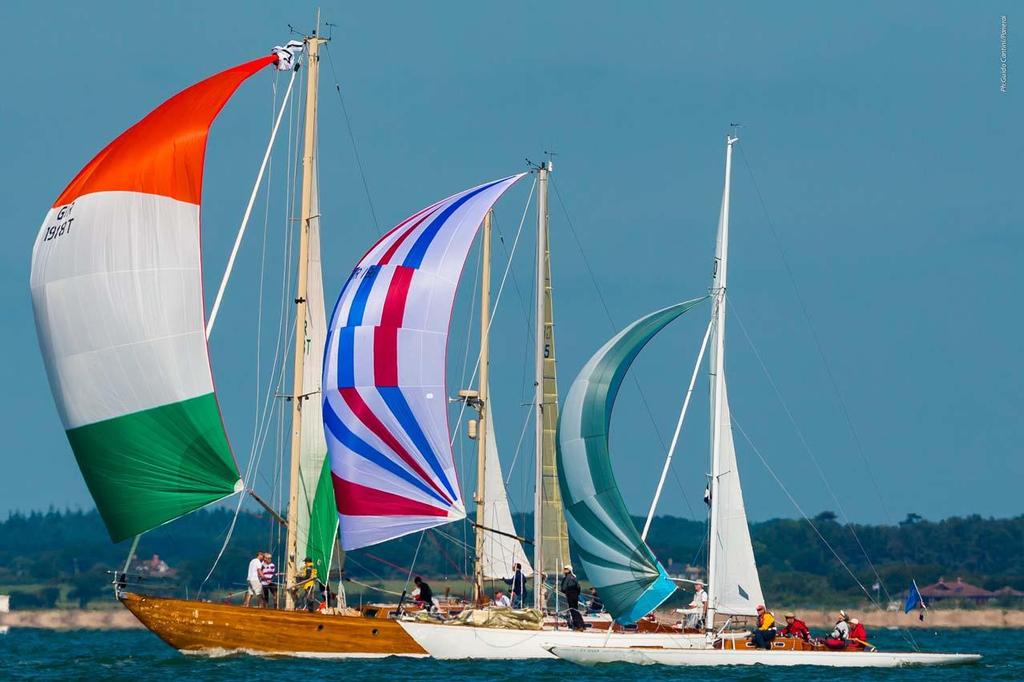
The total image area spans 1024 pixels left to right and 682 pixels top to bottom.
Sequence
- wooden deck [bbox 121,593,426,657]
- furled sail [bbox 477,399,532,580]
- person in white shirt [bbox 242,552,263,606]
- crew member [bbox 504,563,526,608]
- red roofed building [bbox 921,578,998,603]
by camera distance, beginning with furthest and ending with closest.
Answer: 1. red roofed building [bbox 921,578,998,603]
2. furled sail [bbox 477,399,532,580]
3. crew member [bbox 504,563,526,608]
4. person in white shirt [bbox 242,552,263,606]
5. wooden deck [bbox 121,593,426,657]

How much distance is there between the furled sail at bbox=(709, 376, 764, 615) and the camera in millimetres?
35500

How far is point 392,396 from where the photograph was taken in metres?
33.4

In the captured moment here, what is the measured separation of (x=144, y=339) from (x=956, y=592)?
6884 centimetres

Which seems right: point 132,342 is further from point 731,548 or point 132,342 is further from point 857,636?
point 857,636

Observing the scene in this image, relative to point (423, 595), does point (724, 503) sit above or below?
above

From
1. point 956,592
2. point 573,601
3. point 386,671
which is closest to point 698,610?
point 573,601

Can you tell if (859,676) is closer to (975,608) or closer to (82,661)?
(82,661)

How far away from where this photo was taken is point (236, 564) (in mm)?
78562

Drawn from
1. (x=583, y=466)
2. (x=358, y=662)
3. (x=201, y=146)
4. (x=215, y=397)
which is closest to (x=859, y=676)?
(x=583, y=466)

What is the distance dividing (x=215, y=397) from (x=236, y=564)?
4787 centimetres

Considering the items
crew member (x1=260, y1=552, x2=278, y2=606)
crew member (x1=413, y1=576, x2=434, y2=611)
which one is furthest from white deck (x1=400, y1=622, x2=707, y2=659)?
crew member (x1=260, y1=552, x2=278, y2=606)

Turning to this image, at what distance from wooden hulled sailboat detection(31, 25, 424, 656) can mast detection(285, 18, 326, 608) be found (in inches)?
78.7

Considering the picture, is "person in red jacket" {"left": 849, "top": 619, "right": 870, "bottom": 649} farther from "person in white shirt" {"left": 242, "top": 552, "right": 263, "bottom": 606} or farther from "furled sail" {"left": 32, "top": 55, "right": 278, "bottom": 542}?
"furled sail" {"left": 32, "top": 55, "right": 278, "bottom": 542}

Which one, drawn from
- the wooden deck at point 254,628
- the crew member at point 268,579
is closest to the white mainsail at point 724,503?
the wooden deck at point 254,628
